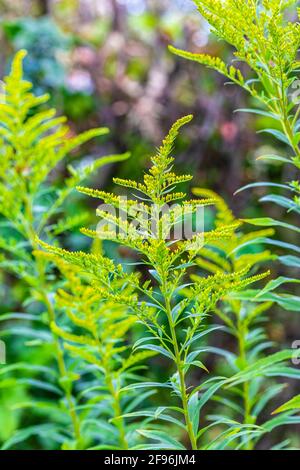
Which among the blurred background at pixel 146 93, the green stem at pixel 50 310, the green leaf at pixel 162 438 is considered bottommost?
the green leaf at pixel 162 438

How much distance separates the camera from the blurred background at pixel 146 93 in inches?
81.4

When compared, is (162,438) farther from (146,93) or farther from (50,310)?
(146,93)

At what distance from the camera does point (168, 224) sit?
1.91ft

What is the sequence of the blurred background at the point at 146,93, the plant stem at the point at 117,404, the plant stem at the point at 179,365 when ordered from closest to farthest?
the plant stem at the point at 179,365 < the plant stem at the point at 117,404 < the blurred background at the point at 146,93

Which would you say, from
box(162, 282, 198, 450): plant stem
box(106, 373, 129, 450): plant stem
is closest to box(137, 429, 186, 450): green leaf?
box(162, 282, 198, 450): plant stem

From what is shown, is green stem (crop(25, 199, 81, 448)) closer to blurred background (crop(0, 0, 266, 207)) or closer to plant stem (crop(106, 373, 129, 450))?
plant stem (crop(106, 373, 129, 450))

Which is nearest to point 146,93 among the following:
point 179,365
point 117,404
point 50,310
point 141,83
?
point 141,83

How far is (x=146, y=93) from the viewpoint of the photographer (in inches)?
89.3

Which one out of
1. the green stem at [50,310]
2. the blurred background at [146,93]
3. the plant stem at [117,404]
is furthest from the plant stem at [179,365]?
the blurred background at [146,93]

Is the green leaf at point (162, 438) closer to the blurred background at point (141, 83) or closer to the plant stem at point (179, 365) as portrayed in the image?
the plant stem at point (179, 365)

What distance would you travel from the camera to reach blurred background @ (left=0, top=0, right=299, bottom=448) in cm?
207

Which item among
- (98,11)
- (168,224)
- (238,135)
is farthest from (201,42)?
(168,224)
